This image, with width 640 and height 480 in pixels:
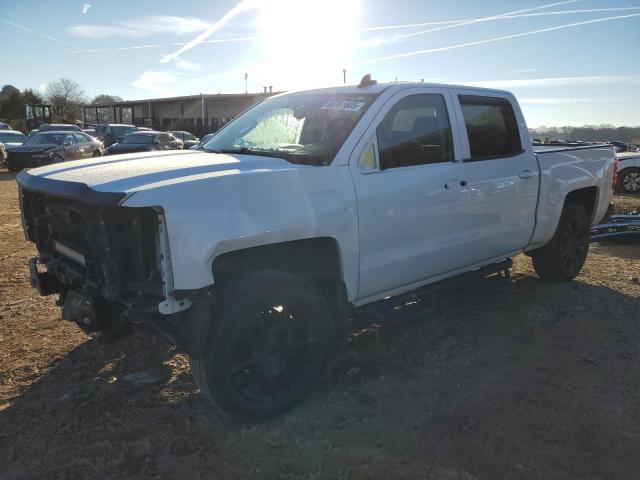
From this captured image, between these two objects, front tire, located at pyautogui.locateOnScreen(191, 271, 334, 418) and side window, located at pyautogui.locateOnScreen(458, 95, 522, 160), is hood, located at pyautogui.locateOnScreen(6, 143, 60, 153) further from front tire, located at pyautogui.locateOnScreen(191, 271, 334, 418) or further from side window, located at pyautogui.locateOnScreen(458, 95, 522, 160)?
front tire, located at pyautogui.locateOnScreen(191, 271, 334, 418)

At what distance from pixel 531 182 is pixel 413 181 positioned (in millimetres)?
1746

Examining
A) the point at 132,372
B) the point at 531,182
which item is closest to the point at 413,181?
the point at 531,182

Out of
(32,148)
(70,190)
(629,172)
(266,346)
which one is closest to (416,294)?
(266,346)

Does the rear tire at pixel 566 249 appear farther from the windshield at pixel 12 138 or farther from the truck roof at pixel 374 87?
the windshield at pixel 12 138

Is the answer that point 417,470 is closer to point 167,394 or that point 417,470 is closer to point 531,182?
point 167,394

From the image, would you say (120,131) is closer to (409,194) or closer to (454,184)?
(454,184)

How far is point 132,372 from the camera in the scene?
12.6 ft

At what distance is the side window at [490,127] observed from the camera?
4379 millimetres

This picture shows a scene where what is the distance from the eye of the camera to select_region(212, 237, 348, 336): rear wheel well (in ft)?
10.2

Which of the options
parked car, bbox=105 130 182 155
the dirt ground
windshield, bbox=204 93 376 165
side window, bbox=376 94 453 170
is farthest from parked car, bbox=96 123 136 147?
side window, bbox=376 94 453 170

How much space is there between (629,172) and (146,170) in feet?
51.9

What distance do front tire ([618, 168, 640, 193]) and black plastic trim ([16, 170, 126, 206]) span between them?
634 inches

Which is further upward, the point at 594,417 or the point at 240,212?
the point at 240,212

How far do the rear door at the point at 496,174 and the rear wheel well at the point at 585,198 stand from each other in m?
1.16
